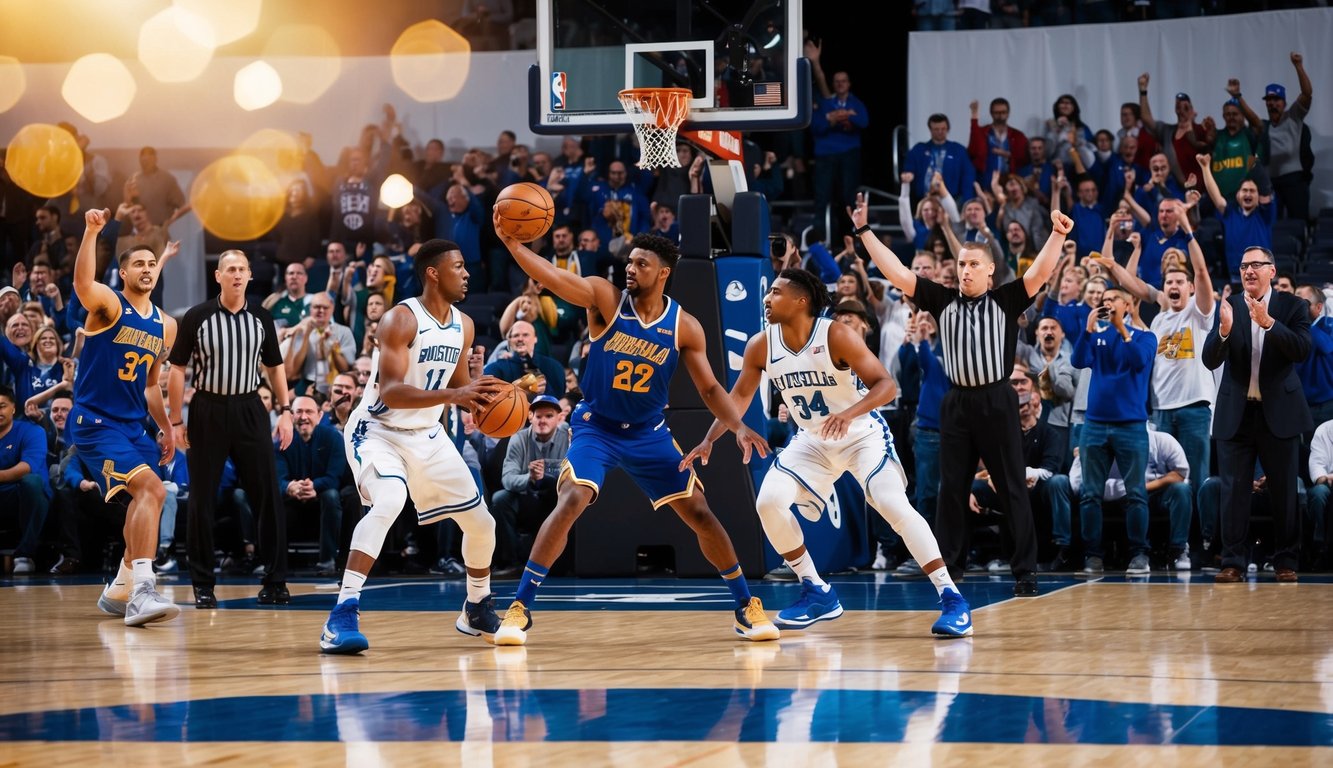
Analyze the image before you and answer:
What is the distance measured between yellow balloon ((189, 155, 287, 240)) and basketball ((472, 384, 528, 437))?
13.1 meters

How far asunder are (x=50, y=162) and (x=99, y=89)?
146cm

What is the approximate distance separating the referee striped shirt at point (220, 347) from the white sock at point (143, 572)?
4.94 ft

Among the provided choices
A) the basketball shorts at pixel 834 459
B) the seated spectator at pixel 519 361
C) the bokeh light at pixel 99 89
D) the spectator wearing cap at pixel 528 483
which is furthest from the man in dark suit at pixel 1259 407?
the bokeh light at pixel 99 89

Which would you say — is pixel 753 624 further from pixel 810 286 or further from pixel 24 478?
pixel 24 478

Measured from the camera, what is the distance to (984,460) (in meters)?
9.74

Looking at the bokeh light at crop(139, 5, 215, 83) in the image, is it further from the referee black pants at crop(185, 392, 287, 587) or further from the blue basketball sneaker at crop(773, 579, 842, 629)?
the blue basketball sneaker at crop(773, 579, 842, 629)

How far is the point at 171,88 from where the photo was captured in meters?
19.9

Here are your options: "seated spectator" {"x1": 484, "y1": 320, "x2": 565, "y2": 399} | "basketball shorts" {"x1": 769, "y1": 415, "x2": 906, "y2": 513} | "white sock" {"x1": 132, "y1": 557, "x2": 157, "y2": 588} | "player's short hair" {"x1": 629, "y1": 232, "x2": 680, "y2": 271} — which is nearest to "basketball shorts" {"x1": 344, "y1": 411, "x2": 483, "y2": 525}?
"player's short hair" {"x1": 629, "y1": 232, "x2": 680, "y2": 271}

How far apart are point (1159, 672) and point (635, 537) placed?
6.05 metres

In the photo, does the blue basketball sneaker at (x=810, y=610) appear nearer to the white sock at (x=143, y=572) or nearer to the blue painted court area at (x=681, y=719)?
the blue painted court area at (x=681, y=719)

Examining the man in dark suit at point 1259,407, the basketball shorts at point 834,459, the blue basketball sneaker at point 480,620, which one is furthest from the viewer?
the man in dark suit at point 1259,407

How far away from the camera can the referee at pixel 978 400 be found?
9633 millimetres

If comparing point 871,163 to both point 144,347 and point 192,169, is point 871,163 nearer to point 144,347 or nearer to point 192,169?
point 192,169

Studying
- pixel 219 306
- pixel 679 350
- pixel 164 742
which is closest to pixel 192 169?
pixel 219 306
